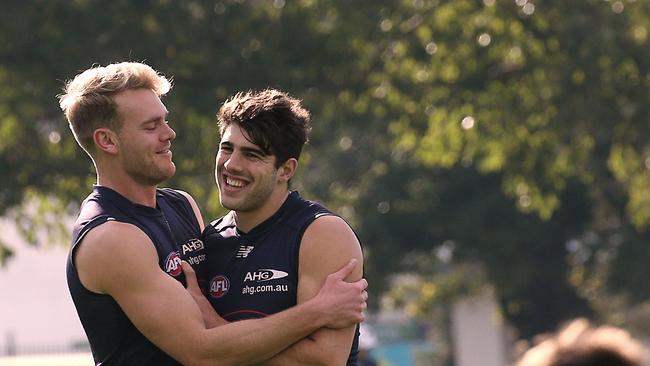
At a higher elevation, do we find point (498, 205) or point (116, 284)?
point (498, 205)

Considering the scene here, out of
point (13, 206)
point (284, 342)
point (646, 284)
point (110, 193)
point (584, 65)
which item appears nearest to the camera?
point (284, 342)

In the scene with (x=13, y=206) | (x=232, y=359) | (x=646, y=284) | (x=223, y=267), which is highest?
(x=646, y=284)

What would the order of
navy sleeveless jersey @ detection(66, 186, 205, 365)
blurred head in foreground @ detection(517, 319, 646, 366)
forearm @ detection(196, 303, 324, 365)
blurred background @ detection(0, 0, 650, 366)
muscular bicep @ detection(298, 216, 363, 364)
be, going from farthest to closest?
blurred background @ detection(0, 0, 650, 366), navy sleeveless jersey @ detection(66, 186, 205, 365), muscular bicep @ detection(298, 216, 363, 364), forearm @ detection(196, 303, 324, 365), blurred head in foreground @ detection(517, 319, 646, 366)

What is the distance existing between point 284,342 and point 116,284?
2.14 ft

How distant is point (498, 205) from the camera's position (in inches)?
1527

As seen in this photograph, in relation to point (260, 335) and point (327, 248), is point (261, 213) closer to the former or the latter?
point (327, 248)

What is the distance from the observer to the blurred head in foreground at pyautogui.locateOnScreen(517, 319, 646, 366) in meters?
4.37

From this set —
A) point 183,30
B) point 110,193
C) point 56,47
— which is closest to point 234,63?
point 183,30

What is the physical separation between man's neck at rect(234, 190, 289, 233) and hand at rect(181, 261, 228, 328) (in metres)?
0.27

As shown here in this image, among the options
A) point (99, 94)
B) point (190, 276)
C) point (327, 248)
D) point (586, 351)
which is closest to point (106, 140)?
point (99, 94)

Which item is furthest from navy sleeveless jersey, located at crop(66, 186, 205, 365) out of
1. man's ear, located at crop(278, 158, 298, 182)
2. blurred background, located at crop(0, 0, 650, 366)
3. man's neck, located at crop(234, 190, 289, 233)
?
blurred background, located at crop(0, 0, 650, 366)

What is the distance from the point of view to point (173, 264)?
6.82 m

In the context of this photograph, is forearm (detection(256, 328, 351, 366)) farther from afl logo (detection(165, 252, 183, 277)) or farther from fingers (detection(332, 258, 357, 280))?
afl logo (detection(165, 252, 183, 277))

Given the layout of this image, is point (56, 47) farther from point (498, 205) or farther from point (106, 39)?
point (498, 205)
